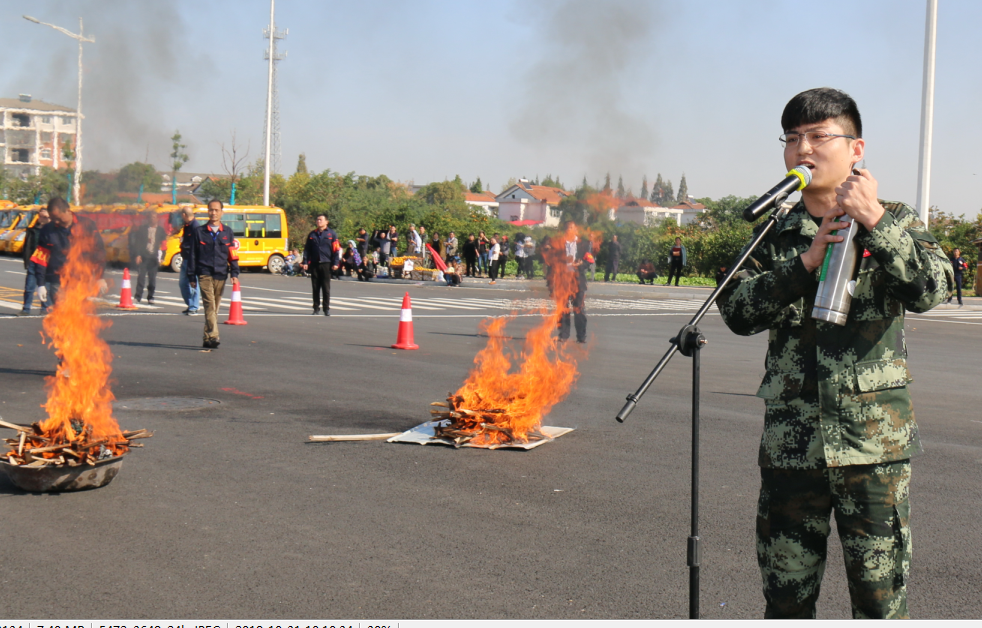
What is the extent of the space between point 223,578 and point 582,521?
2016 millimetres

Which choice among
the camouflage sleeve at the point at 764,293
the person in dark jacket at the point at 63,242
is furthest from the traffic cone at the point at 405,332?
the camouflage sleeve at the point at 764,293

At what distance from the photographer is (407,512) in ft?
17.5

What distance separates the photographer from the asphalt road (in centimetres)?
402

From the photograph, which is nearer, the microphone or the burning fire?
the microphone

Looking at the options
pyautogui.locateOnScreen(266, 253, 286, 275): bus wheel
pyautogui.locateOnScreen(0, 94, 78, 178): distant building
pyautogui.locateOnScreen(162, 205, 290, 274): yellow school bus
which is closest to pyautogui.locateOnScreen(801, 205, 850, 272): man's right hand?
pyautogui.locateOnScreen(0, 94, 78, 178): distant building

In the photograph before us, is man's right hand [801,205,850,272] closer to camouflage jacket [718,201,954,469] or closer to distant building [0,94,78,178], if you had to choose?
camouflage jacket [718,201,954,469]

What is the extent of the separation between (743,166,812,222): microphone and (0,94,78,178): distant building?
531 centimetres

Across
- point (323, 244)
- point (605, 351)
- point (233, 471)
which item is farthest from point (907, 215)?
point (323, 244)

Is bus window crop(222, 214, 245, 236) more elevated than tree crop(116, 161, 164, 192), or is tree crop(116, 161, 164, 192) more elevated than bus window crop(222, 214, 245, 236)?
bus window crop(222, 214, 245, 236)

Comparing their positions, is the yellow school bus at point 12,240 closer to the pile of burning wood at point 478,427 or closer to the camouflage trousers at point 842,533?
the pile of burning wood at point 478,427

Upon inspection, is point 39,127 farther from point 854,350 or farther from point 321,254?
point 321,254

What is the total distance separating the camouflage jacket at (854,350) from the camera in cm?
258

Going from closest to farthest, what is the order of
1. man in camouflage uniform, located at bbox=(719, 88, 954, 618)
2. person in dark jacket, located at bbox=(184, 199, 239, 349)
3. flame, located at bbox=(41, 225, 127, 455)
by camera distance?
man in camouflage uniform, located at bbox=(719, 88, 954, 618) → flame, located at bbox=(41, 225, 127, 455) → person in dark jacket, located at bbox=(184, 199, 239, 349)

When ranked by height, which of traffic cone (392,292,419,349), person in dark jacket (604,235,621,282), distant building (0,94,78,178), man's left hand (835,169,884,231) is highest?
distant building (0,94,78,178)
